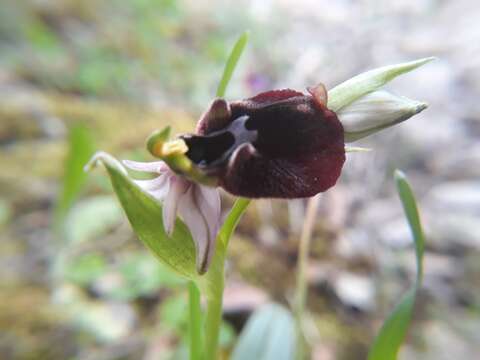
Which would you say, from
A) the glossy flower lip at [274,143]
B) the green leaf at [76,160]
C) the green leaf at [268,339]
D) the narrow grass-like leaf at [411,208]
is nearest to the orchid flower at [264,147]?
the glossy flower lip at [274,143]

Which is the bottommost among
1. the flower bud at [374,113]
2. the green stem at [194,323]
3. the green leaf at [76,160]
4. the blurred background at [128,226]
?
the blurred background at [128,226]

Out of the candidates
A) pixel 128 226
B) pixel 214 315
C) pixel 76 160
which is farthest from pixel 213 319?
pixel 128 226

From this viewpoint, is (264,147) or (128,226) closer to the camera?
(264,147)

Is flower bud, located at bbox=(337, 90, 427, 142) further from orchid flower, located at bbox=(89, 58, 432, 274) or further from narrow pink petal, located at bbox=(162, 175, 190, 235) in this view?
narrow pink petal, located at bbox=(162, 175, 190, 235)

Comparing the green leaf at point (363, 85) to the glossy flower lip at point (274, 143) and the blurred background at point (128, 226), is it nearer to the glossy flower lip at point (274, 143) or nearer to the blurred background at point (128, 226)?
the glossy flower lip at point (274, 143)

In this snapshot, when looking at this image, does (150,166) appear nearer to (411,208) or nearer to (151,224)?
(151,224)

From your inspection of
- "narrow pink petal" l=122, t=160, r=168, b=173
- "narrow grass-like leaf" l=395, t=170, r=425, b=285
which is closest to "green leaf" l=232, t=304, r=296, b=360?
"narrow grass-like leaf" l=395, t=170, r=425, b=285
